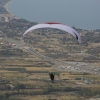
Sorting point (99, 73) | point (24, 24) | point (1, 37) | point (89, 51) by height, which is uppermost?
point (24, 24)

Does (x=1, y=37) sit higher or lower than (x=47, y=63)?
higher

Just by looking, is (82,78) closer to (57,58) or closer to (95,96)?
(95,96)

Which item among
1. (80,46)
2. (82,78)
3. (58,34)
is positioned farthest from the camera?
(58,34)

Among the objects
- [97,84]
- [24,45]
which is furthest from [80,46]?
[97,84]

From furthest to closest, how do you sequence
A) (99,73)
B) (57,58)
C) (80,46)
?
(80,46), (57,58), (99,73)

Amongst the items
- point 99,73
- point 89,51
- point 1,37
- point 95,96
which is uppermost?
point 1,37

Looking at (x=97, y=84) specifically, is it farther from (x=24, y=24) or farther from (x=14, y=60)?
(x=24, y=24)

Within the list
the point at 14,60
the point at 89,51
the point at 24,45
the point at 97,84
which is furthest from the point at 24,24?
the point at 97,84

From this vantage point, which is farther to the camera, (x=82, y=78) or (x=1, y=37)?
(x=1, y=37)

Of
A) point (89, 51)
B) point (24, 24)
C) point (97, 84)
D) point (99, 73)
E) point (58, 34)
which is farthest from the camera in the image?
point (24, 24)
